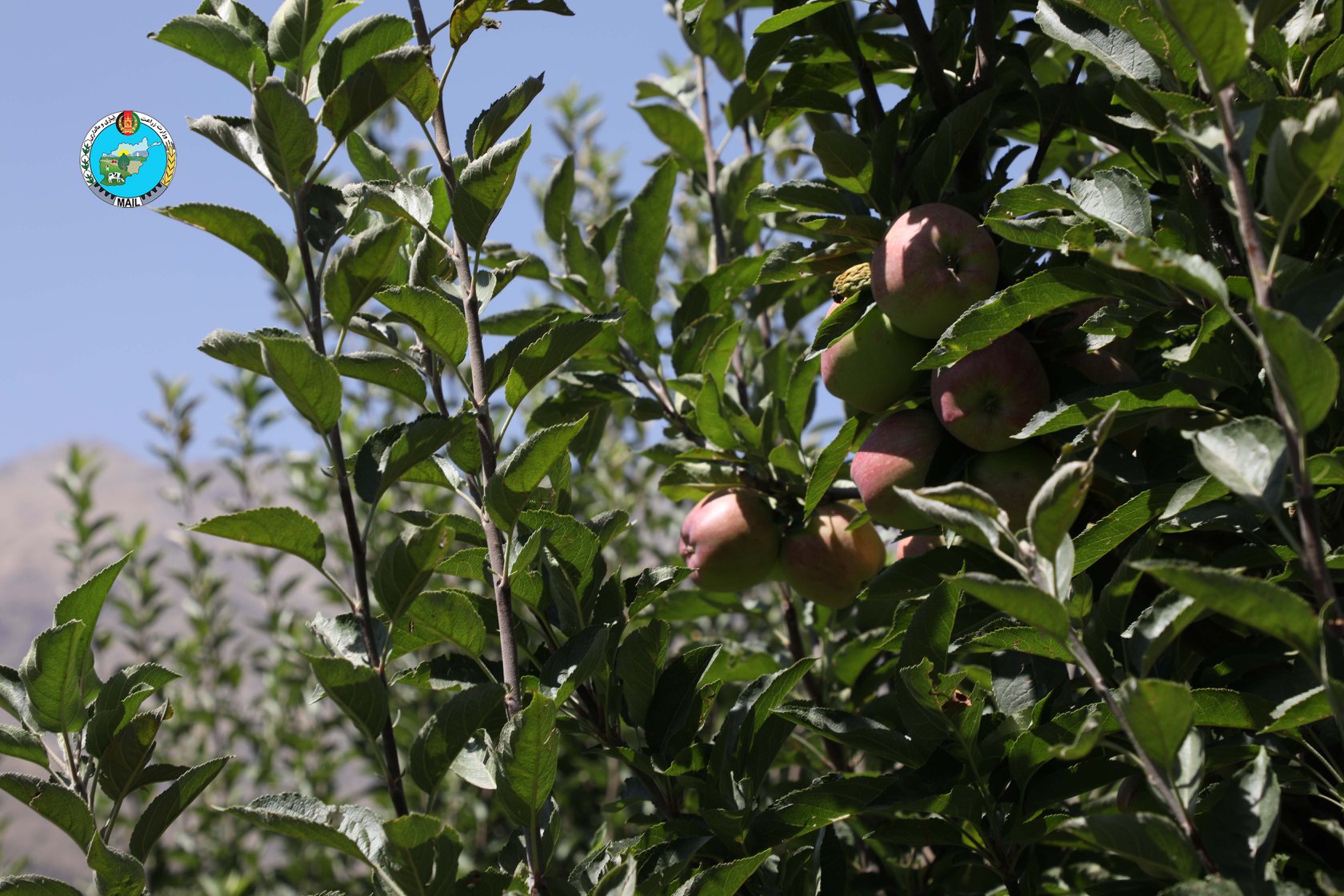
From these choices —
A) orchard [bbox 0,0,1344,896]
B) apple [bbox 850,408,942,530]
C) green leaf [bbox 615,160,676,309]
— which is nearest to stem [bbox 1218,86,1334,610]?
orchard [bbox 0,0,1344,896]

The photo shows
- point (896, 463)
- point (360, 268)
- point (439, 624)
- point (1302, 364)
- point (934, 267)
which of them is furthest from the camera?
point (896, 463)

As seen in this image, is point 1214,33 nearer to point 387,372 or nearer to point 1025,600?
point 1025,600

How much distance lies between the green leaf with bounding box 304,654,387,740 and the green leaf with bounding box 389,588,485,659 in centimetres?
11

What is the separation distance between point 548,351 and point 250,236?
1.20 ft

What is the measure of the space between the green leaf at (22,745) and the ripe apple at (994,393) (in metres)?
1.16

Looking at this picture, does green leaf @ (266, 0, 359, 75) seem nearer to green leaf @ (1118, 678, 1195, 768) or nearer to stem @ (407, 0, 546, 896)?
stem @ (407, 0, 546, 896)

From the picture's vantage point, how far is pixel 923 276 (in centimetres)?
135

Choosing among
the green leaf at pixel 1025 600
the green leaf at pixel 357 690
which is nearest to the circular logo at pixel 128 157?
the green leaf at pixel 357 690

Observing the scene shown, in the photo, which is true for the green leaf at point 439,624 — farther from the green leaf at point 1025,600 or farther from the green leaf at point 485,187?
the green leaf at point 1025,600

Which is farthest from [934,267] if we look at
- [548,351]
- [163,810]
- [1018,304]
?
[163,810]

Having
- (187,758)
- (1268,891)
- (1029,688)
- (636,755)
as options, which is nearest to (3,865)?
(187,758)

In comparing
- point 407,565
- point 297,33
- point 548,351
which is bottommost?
point 407,565

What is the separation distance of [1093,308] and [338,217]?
103 cm

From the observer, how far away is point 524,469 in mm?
1163
